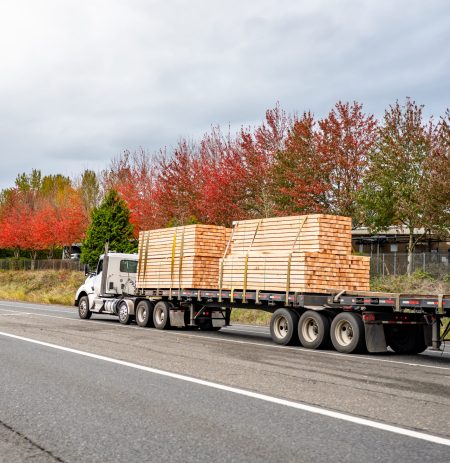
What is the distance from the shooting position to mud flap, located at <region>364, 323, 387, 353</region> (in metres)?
13.0

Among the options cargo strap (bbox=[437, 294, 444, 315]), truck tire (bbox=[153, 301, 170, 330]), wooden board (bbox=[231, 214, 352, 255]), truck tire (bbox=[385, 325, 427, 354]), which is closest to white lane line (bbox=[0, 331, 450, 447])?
cargo strap (bbox=[437, 294, 444, 315])

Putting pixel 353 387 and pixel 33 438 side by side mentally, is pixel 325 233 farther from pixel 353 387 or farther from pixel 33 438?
pixel 33 438

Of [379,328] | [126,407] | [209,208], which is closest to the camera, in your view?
[126,407]

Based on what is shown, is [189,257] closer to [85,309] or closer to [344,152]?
[85,309]

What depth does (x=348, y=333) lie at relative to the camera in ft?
43.8

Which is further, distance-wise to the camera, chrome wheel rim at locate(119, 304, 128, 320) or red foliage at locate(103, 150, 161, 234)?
red foliage at locate(103, 150, 161, 234)

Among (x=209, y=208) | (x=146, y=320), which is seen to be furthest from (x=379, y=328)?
(x=209, y=208)

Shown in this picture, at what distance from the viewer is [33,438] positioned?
18.9ft

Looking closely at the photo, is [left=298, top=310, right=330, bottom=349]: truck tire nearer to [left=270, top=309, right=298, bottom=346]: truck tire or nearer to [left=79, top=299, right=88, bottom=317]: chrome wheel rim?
[left=270, top=309, right=298, bottom=346]: truck tire

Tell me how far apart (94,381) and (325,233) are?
7234 millimetres

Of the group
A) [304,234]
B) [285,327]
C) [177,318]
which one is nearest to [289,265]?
[304,234]

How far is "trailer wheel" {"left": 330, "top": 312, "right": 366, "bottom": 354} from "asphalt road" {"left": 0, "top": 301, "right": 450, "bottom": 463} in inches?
16.3

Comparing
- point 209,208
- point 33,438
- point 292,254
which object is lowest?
point 33,438

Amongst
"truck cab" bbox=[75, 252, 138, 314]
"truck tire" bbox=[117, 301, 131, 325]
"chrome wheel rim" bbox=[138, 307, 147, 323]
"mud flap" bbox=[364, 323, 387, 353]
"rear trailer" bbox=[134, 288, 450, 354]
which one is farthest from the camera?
"truck cab" bbox=[75, 252, 138, 314]
